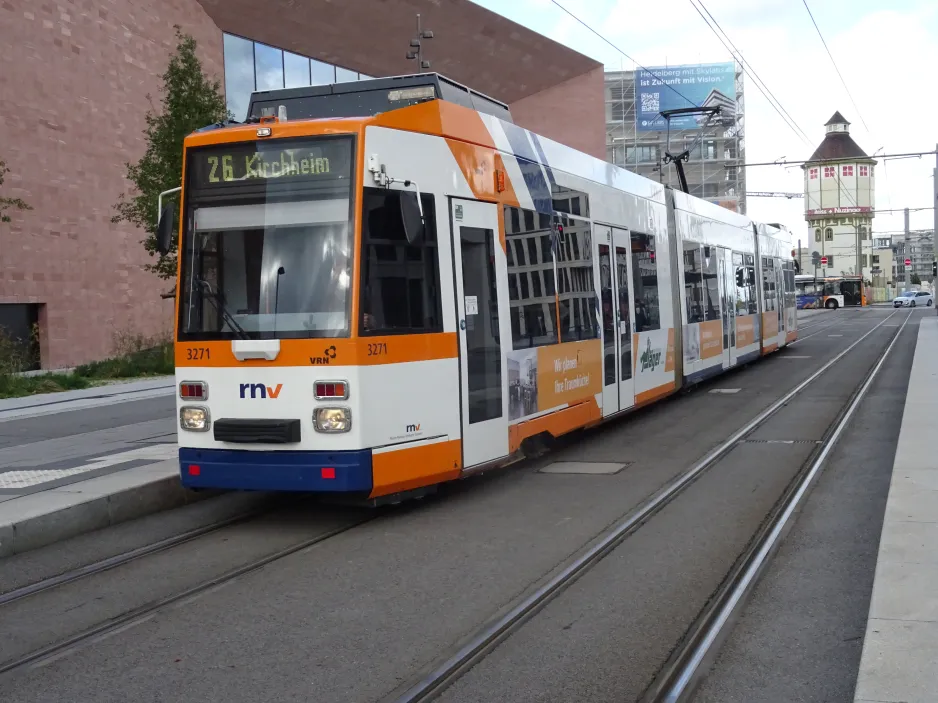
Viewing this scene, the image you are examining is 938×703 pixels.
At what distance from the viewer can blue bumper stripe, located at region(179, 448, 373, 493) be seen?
726 cm

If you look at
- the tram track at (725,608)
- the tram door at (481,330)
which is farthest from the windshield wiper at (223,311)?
the tram track at (725,608)

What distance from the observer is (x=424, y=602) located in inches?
224

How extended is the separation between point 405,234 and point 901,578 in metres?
4.10

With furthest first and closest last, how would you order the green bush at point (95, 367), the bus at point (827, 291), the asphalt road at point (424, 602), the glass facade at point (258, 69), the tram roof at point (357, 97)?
the bus at point (827, 291) < the glass facade at point (258, 69) < the green bush at point (95, 367) < the tram roof at point (357, 97) < the asphalt road at point (424, 602)

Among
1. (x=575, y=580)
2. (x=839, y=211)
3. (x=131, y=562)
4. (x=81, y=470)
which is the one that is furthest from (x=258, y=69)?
(x=839, y=211)

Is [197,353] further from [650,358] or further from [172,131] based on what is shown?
[172,131]

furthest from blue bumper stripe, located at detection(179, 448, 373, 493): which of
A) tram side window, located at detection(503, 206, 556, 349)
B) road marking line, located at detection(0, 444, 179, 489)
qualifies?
road marking line, located at detection(0, 444, 179, 489)

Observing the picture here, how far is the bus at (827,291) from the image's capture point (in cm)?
9006

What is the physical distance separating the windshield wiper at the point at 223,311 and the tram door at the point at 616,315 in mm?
5267

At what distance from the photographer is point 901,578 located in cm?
545

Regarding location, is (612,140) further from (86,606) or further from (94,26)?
(86,606)

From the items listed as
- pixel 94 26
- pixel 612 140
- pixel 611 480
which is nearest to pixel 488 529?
pixel 611 480

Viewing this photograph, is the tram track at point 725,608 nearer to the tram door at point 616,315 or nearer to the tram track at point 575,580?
the tram track at point 575,580

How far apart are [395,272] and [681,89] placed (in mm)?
66879
